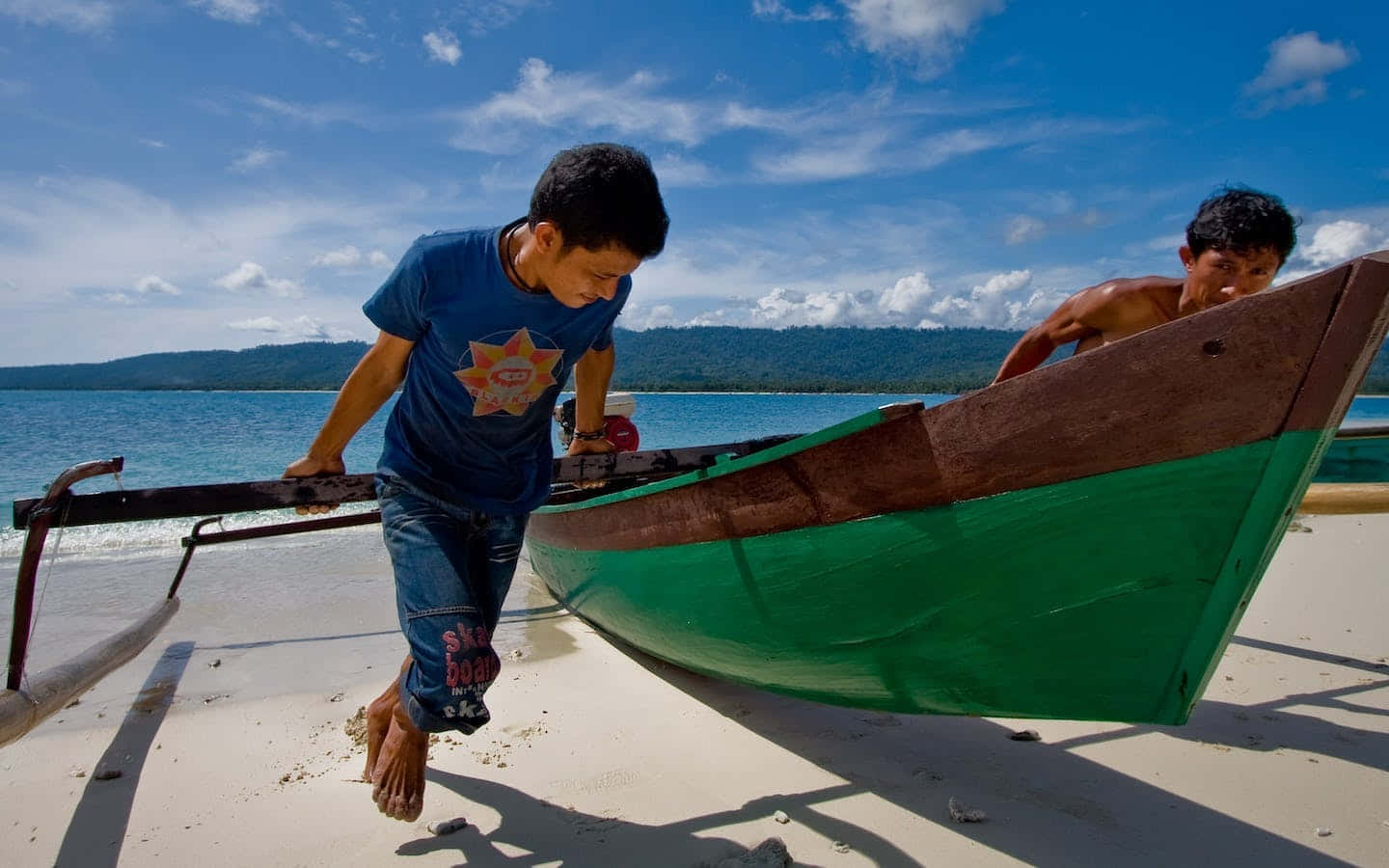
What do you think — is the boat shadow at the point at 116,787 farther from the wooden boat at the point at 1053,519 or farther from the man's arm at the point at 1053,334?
the man's arm at the point at 1053,334

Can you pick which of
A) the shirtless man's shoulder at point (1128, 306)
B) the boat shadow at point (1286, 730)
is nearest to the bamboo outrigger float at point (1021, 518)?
the boat shadow at point (1286, 730)

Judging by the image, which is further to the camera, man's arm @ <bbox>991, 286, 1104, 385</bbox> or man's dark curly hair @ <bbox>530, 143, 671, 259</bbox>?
man's arm @ <bbox>991, 286, 1104, 385</bbox>

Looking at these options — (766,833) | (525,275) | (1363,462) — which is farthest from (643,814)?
(1363,462)

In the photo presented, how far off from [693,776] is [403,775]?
1043 mm

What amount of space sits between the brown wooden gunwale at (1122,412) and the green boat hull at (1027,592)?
49 mm

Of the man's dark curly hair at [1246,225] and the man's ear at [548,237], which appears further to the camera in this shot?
the man's dark curly hair at [1246,225]

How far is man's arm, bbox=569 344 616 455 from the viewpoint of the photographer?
2822 mm

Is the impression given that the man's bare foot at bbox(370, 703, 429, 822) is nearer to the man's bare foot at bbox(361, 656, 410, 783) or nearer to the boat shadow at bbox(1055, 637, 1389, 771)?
the man's bare foot at bbox(361, 656, 410, 783)

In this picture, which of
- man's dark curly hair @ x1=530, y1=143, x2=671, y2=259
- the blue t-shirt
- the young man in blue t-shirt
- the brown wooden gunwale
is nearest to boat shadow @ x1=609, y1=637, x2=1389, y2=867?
the brown wooden gunwale

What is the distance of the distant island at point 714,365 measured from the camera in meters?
112

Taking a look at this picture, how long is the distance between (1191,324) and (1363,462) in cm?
761

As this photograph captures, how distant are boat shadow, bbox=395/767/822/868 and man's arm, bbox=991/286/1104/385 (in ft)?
6.24

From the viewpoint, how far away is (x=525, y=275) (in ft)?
7.00

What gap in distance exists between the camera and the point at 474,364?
220 centimetres
